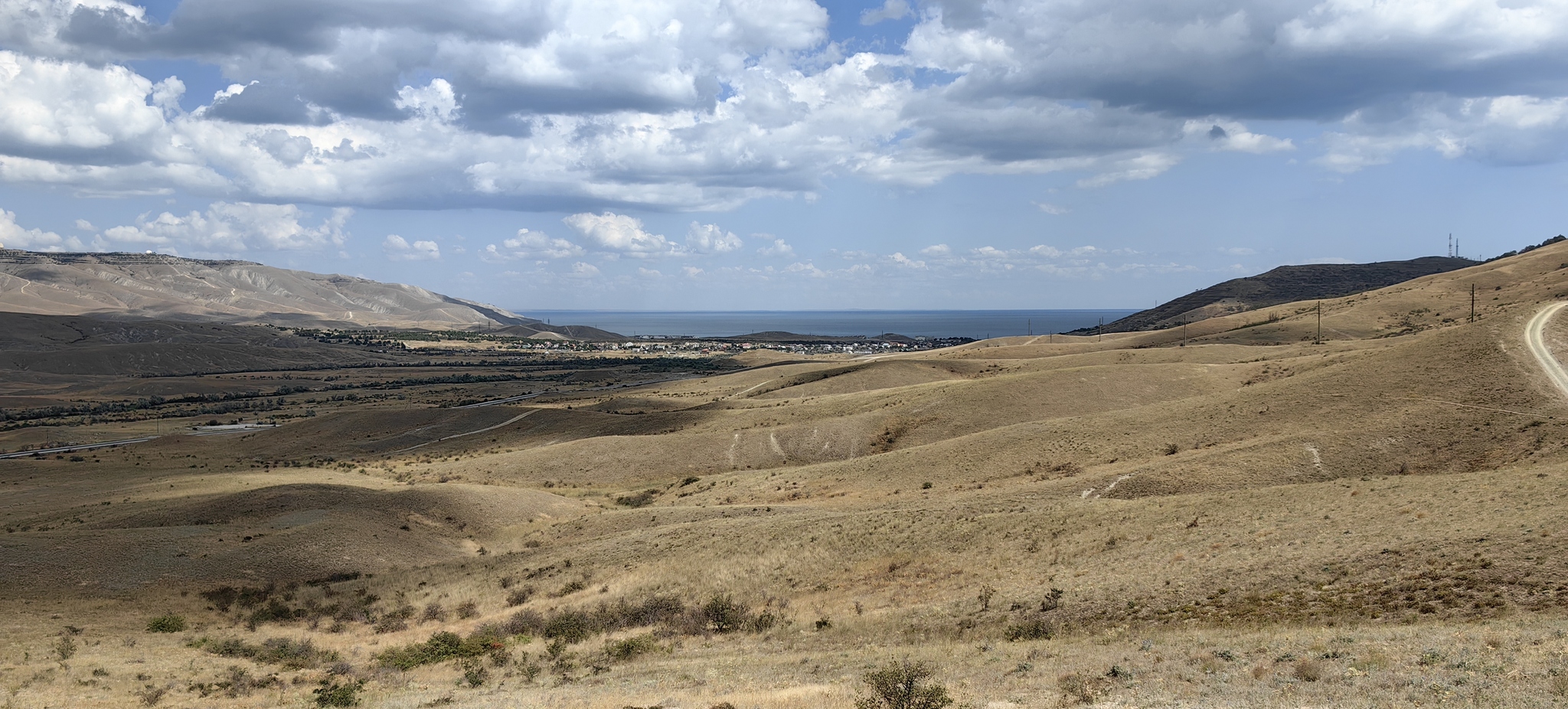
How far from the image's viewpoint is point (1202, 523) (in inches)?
1107

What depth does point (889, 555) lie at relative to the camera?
30.6 metres

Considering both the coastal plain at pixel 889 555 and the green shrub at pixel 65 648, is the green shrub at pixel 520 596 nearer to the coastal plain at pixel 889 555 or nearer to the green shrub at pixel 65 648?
the coastal plain at pixel 889 555

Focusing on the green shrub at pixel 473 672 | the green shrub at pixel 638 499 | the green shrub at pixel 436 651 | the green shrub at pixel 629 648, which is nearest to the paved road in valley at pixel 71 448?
the green shrub at pixel 638 499

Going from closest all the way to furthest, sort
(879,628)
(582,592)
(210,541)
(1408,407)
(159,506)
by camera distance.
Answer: (879,628)
(582,592)
(210,541)
(1408,407)
(159,506)

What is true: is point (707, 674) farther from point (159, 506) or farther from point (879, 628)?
point (159, 506)

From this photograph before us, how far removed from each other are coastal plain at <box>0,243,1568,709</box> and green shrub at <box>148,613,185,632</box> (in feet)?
0.32

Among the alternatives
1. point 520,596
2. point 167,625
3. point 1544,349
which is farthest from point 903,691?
point 1544,349

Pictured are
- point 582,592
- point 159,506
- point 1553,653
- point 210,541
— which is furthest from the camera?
point 159,506

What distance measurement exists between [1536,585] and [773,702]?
51.4 feet

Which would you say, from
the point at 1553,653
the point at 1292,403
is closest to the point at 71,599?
the point at 1553,653

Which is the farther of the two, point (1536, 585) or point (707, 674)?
point (707, 674)

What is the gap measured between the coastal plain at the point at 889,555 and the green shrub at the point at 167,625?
0.32 ft

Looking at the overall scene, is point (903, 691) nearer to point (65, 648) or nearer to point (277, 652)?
point (277, 652)

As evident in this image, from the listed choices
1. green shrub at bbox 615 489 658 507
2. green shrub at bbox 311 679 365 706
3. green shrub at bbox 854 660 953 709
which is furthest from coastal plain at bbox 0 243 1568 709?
green shrub at bbox 615 489 658 507
